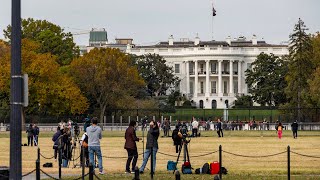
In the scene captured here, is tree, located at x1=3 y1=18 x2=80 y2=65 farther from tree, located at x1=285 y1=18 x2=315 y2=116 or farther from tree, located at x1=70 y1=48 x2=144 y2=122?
tree, located at x1=285 y1=18 x2=315 y2=116

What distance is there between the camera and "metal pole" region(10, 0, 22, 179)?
20.2m

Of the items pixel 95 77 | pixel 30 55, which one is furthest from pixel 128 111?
pixel 30 55

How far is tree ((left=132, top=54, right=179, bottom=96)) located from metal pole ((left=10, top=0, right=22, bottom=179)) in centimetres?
16174

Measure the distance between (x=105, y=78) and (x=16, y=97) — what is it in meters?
107

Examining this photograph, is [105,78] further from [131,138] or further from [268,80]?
[131,138]

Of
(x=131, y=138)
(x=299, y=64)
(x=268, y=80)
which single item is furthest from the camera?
(x=268, y=80)

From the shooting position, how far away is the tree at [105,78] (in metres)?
128

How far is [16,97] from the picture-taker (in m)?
20.2

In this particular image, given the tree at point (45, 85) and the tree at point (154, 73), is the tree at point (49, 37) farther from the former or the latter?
the tree at point (154, 73)

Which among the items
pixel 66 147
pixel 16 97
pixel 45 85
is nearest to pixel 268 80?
pixel 45 85

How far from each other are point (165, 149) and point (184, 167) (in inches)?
937

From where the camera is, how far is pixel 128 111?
416ft

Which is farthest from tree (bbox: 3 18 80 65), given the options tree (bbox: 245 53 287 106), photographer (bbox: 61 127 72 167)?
photographer (bbox: 61 127 72 167)

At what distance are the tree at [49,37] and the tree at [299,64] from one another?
96.4 feet
